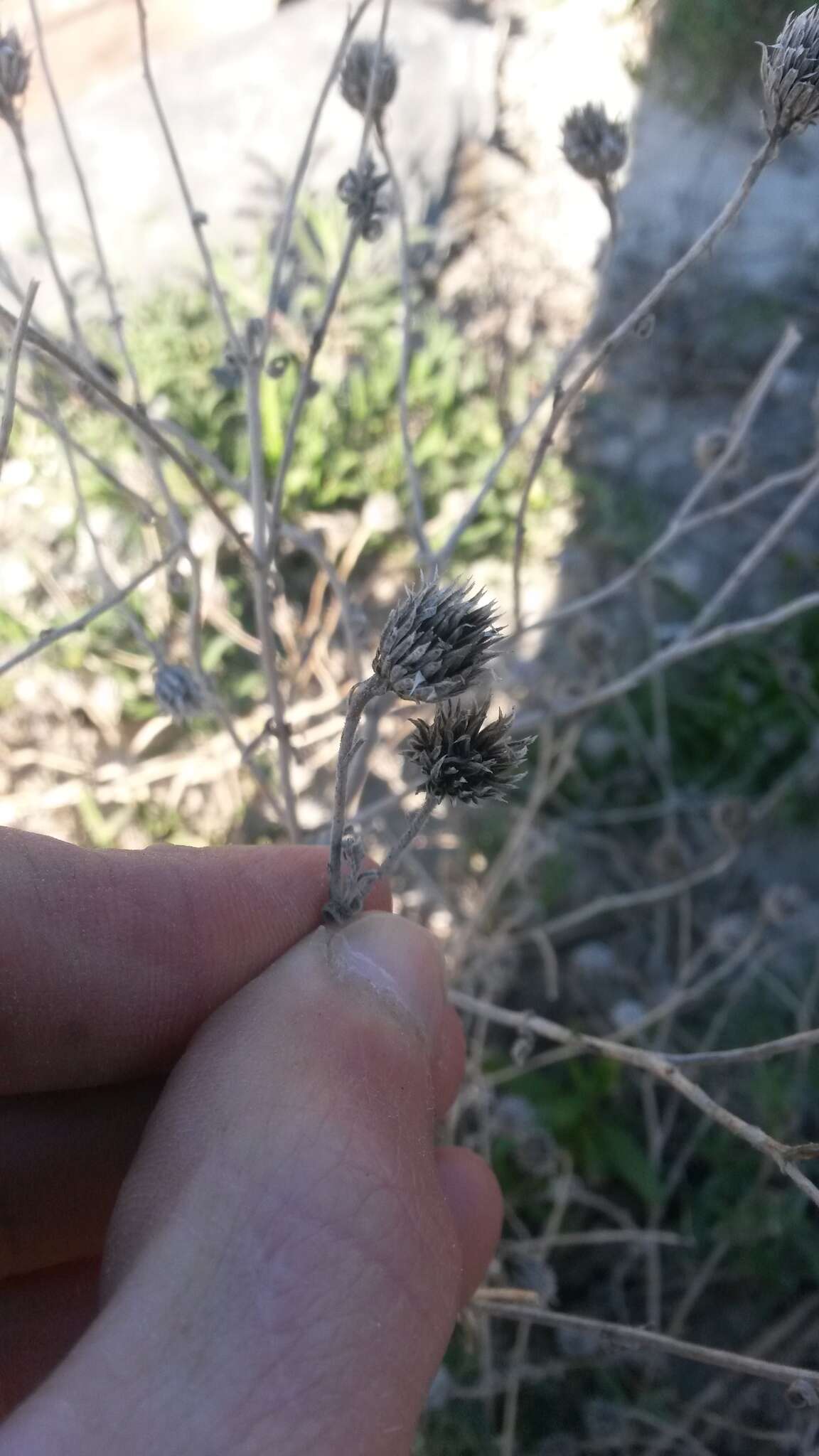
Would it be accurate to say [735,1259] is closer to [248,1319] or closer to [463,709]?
[248,1319]

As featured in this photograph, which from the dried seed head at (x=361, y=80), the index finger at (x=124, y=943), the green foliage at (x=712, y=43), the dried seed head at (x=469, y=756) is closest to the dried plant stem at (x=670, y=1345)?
the index finger at (x=124, y=943)

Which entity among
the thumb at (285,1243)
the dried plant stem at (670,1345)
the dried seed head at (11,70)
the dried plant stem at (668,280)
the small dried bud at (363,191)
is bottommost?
the dried plant stem at (670,1345)

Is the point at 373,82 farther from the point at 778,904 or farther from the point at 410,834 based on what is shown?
the point at 778,904

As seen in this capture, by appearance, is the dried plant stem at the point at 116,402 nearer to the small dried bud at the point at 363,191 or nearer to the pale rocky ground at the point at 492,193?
→ the small dried bud at the point at 363,191

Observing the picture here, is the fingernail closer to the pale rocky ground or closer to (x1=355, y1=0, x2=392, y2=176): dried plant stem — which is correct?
(x1=355, y1=0, x2=392, y2=176): dried plant stem

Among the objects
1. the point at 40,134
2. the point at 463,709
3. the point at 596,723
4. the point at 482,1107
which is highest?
the point at 40,134

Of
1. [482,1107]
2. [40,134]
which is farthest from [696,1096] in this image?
[40,134]

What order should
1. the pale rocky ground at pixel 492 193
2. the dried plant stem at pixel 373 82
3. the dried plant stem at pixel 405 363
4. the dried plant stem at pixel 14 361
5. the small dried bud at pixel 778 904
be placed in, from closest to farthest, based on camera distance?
1. the dried plant stem at pixel 14 361
2. the dried plant stem at pixel 373 82
3. the dried plant stem at pixel 405 363
4. the small dried bud at pixel 778 904
5. the pale rocky ground at pixel 492 193
